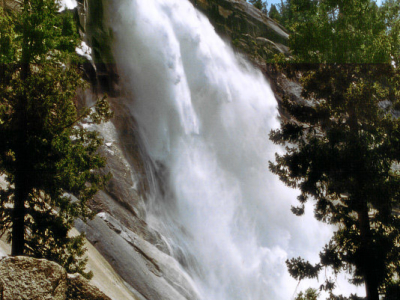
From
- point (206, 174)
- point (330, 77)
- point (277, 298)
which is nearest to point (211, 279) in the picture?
point (277, 298)

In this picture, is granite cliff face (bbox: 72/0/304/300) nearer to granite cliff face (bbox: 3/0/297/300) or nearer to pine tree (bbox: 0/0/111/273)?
granite cliff face (bbox: 3/0/297/300)

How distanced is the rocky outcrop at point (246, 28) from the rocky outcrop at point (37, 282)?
102ft

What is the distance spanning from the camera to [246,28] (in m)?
37.2

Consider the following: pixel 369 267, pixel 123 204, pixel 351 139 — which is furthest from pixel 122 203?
pixel 369 267

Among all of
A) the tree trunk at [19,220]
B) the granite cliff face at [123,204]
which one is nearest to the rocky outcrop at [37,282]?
the tree trunk at [19,220]

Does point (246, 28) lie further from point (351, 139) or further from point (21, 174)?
point (21, 174)

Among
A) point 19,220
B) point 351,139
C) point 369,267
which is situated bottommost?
point 19,220

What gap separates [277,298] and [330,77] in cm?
1422

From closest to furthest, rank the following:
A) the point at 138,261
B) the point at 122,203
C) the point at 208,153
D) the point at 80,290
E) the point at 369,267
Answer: the point at 80,290
the point at 369,267
the point at 138,261
the point at 122,203
the point at 208,153

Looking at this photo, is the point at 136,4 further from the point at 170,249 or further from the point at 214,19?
the point at 170,249

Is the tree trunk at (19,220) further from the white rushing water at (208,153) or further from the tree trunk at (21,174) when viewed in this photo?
the white rushing water at (208,153)

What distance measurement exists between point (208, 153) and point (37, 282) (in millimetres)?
21804

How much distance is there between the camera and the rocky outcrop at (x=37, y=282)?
224 inches

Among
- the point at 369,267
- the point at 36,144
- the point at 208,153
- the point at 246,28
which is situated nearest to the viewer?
the point at 36,144
